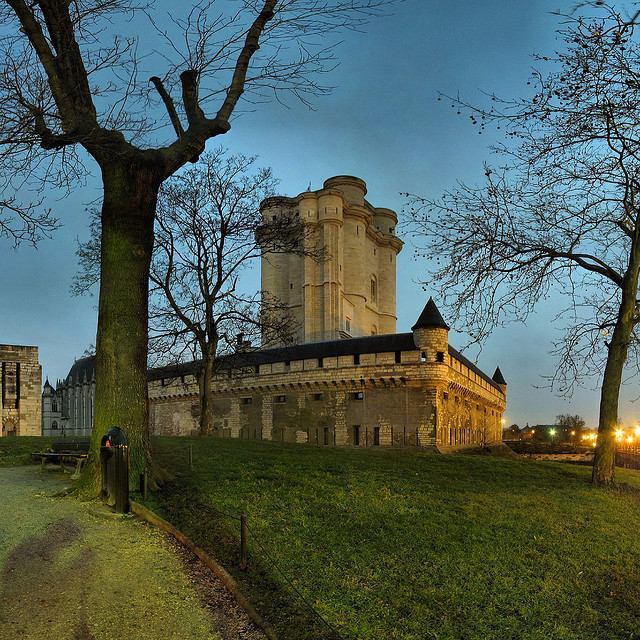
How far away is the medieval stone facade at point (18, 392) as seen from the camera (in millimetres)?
38719

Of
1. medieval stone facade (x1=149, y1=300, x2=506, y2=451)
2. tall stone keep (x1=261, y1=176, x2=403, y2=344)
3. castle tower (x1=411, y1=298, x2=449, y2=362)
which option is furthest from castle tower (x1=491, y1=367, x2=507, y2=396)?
castle tower (x1=411, y1=298, x2=449, y2=362)

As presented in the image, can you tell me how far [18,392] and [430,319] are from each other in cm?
2873

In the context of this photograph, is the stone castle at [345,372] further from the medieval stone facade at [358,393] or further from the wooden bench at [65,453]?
the wooden bench at [65,453]

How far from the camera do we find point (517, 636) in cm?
555

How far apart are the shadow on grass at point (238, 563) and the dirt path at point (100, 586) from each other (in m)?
0.39

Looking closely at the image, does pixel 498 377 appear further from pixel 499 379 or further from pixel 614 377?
pixel 614 377

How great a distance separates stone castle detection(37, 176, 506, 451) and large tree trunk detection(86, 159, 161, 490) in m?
15.7

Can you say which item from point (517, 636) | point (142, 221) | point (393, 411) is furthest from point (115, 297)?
point (393, 411)

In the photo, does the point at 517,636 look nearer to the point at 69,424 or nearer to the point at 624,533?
the point at 624,533

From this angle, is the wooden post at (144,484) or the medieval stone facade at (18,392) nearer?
the wooden post at (144,484)

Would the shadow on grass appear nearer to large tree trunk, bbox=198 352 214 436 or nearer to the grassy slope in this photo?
the grassy slope

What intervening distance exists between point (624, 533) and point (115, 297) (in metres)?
9.24

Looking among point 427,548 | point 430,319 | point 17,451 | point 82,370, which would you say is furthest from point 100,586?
point 82,370

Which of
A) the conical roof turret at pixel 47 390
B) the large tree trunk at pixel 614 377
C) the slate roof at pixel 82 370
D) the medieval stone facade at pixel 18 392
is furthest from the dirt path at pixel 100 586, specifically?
the conical roof turret at pixel 47 390
